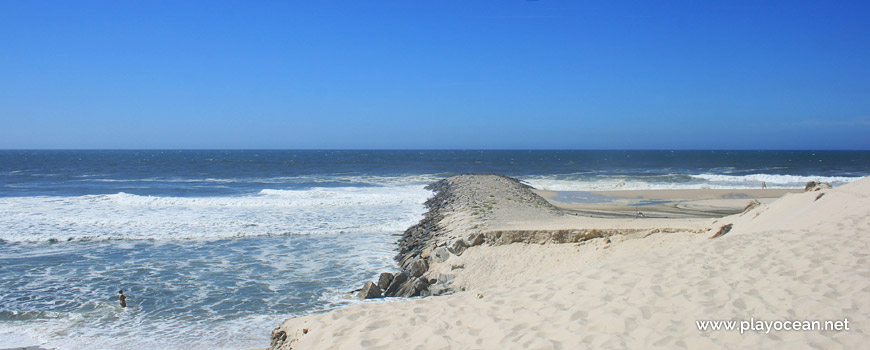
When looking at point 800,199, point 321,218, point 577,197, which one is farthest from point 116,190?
point 800,199

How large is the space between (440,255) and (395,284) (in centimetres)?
209

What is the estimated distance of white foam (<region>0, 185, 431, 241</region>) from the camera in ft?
55.4

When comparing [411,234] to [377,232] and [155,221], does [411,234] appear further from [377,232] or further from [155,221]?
[155,221]

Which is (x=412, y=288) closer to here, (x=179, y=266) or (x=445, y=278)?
(x=445, y=278)

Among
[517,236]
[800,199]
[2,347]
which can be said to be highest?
[800,199]

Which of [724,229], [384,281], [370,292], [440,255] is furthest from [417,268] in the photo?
[724,229]

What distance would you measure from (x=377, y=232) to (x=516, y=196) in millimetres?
7684

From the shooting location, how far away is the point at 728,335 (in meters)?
4.38

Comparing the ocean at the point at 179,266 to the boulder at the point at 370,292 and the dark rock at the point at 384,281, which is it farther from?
the dark rock at the point at 384,281

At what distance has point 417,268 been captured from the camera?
1078 centimetres

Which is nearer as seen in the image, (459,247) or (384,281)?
(384,281)

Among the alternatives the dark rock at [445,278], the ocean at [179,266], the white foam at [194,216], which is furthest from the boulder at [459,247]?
the white foam at [194,216]

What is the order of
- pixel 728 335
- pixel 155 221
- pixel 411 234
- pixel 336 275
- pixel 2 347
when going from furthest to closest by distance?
pixel 155 221
pixel 411 234
pixel 336 275
pixel 2 347
pixel 728 335

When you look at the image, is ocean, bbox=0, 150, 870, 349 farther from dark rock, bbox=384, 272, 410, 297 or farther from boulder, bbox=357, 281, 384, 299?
dark rock, bbox=384, 272, 410, 297
